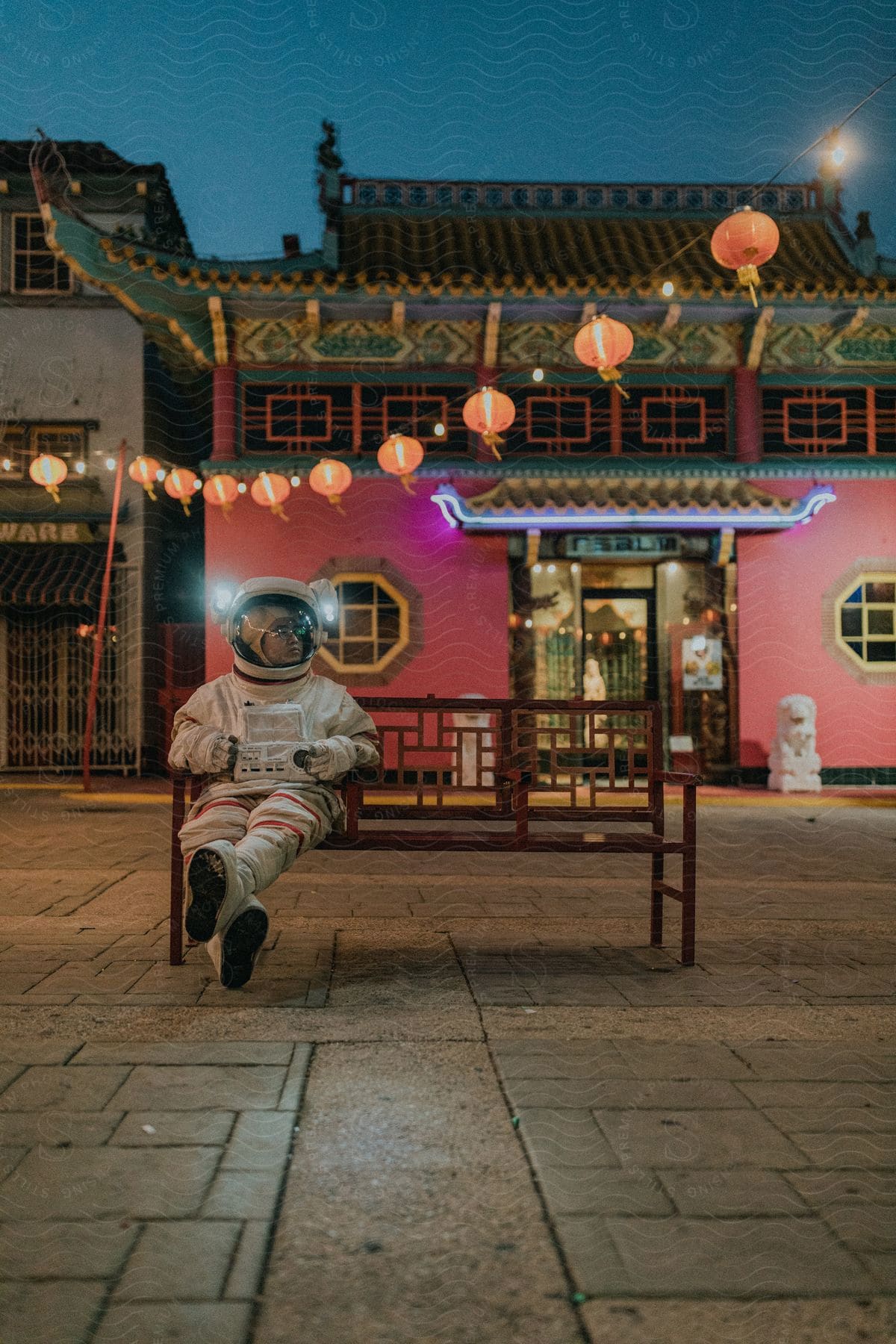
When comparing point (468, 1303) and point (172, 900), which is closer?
point (468, 1303)

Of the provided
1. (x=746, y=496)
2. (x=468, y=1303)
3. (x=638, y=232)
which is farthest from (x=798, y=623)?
(x=468, y=1303)

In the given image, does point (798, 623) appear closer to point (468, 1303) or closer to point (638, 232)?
point (638, 232)

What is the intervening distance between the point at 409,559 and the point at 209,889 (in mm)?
8979

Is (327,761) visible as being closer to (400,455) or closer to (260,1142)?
(260,1142)

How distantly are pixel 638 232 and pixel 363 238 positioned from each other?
4.06 m

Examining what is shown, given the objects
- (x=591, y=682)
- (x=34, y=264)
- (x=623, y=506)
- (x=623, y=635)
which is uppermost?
(x=34, y=264)

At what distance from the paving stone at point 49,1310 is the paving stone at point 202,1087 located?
2.41 ft

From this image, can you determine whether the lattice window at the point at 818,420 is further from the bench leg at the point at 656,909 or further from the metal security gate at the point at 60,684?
the metal security gate at the point at 60,684

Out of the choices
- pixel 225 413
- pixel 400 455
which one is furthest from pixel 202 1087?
pixel 225 413

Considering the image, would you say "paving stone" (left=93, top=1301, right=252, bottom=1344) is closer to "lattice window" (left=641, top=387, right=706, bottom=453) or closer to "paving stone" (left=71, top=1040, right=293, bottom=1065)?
"paving stone" (left=71, top=1040, right=293, bottom=1065)

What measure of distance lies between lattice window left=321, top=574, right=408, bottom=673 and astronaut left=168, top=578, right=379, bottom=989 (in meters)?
7.06

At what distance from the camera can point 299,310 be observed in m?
11.6

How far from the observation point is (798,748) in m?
11.3

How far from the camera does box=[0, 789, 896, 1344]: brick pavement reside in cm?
168
